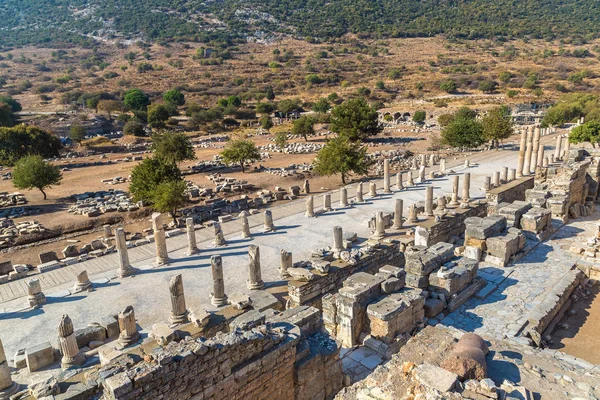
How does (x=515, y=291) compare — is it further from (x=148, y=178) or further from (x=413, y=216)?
(x=148, y=178)

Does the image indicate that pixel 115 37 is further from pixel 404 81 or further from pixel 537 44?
pixel 537 44

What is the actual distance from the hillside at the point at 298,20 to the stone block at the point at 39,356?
112 meters

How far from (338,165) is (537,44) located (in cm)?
9819

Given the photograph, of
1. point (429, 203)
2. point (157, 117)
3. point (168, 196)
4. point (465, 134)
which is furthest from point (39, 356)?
point (157, 117)

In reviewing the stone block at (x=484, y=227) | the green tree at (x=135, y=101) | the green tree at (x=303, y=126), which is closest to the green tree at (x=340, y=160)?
the stone block at (x=484, y=227)

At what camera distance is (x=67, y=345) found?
8.83 meters

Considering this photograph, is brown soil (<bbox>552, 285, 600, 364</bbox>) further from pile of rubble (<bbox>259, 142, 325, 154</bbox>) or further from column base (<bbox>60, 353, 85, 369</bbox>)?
pile of rubble (<bbox>259, 142, 325, 154</bbox>)

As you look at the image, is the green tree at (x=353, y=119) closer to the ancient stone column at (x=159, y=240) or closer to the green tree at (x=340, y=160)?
the green tree at (x=340, y=160)

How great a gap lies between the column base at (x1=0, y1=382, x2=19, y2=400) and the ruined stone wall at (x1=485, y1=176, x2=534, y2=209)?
1920 cm

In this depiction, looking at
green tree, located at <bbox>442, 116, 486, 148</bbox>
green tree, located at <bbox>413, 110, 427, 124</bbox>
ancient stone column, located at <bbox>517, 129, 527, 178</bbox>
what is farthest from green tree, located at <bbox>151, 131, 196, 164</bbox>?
green tree, located at <bbox>413, 110, 427, 124</bbox>

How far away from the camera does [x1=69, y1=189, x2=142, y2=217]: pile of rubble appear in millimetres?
23844

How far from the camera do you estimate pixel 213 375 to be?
271 inches

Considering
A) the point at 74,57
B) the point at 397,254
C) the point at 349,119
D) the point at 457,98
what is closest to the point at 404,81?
the point at 457,98

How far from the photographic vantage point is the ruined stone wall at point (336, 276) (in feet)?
37.8
